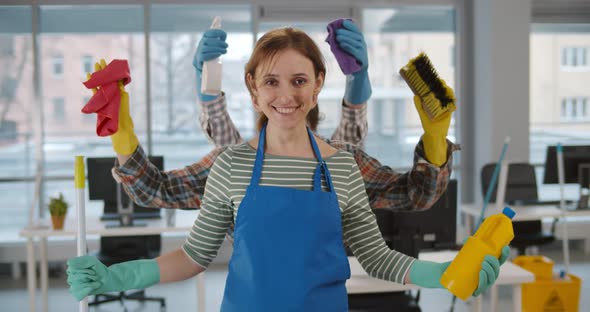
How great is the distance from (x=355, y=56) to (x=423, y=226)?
2.05 metres

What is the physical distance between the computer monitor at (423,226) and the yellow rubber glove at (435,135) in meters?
1.59

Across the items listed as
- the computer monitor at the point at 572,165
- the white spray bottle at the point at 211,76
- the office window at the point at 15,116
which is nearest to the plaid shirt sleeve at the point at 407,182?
the white spray bottle at the point at 211,76

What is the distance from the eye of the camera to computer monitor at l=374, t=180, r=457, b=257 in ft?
10.3

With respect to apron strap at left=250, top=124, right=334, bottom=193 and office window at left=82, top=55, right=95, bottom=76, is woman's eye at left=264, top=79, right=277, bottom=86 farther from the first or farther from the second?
office window at left=82, top=55, right=95, bottom=76

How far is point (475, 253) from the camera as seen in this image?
1.26 m

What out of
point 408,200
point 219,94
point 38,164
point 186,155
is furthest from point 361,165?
point 38,164

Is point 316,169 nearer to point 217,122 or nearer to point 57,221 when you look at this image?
point 217,122

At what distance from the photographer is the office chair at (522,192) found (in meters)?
5.05

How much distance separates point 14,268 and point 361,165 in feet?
16.7

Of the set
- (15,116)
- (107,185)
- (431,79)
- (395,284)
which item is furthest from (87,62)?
(431,79)

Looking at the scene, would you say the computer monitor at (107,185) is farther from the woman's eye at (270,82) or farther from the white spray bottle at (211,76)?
the woman's eye at (270,82)

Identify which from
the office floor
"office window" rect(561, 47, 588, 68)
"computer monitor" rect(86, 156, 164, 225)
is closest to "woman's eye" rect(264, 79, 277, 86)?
"computer monitor" rect(86, 156, 164, 225)

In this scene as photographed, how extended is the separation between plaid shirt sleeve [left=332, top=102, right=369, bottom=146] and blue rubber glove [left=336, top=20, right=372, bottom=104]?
46 millimetres

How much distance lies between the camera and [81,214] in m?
1.32
